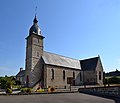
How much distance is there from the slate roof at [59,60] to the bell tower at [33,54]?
190cm

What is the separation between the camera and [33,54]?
3694 cm

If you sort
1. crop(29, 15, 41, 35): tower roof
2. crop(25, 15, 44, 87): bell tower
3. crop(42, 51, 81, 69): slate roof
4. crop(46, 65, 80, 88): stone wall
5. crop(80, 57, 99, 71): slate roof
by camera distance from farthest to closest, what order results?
crop(80, 57, 99, 71): slate roof
crop(29, 15, 41, 35): tower roof
crop(42, 51, 81, 69): slate roof
crop(46, 65, 80, 88): stone wall
crop(25, 15, 44, 87): bell tower

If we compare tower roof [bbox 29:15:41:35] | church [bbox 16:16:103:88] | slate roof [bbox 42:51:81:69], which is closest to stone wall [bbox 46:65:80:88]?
church [bbox 16:16:103:88]

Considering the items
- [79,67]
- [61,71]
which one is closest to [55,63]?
[61,71]

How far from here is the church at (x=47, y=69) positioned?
119ft

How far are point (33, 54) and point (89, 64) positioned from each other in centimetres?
1882

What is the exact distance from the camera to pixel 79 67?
47219 millimetres

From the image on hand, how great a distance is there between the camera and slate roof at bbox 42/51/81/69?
3839cm

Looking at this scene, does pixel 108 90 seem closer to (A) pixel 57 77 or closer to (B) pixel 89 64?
(A) pixel 57 77

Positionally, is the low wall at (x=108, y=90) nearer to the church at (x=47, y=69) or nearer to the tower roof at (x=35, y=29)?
the church at (x=47, y=69)

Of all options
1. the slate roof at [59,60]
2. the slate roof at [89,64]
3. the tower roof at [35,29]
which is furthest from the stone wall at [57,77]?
the tower roof at [35,29]

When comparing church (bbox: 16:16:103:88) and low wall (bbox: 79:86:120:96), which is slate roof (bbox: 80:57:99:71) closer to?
church (bbox: 16:16:103:88)

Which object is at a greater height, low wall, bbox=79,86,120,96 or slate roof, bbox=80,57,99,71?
slate roof, bbox=80,57,99,71

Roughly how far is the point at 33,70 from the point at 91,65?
18672mm
